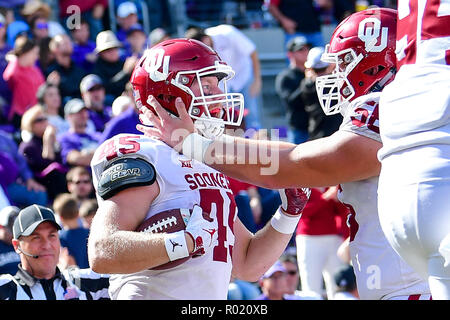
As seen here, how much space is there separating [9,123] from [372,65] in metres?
6.11

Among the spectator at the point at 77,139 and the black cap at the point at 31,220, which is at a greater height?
the black cap at the point at 31,220

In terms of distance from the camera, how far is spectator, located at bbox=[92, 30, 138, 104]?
33.9ft

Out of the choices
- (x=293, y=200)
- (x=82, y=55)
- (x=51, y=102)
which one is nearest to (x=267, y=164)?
(x=293, y=200)

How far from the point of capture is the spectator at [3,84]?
977 cm

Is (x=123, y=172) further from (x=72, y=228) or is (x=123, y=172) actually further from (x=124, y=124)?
(x=124, y=124)

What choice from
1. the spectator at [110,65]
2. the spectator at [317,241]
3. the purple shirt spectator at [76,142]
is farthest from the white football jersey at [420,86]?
the spectator at [110,65]

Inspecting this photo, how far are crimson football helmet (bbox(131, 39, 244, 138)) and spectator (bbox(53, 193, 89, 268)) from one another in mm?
3359

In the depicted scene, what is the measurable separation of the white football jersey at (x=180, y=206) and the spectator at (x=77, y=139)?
4685 mm

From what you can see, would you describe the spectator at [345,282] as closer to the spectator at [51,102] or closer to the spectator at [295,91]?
the spectator at [295,91]

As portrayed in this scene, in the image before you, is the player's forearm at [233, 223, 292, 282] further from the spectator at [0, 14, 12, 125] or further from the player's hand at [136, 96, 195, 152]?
the spectator at [0, 14, 12, 125]
